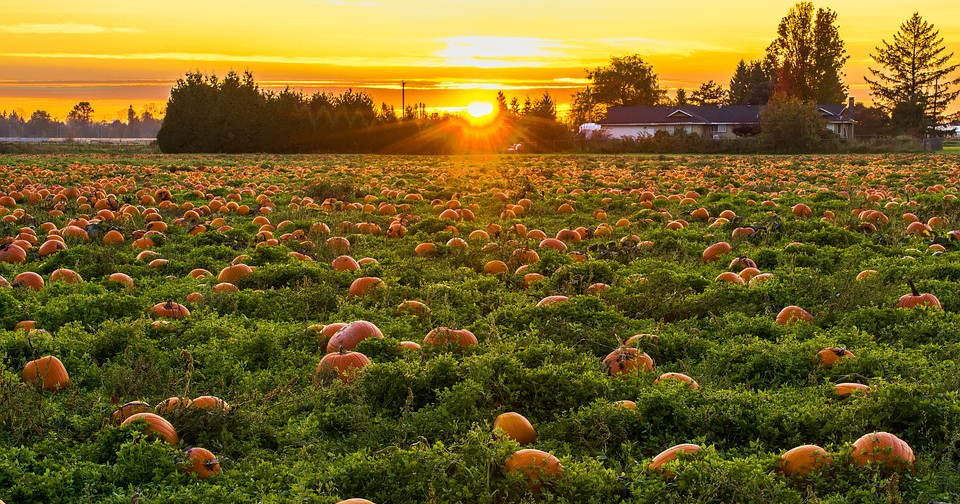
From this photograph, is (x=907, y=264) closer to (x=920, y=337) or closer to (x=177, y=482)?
(x=920, y=337)

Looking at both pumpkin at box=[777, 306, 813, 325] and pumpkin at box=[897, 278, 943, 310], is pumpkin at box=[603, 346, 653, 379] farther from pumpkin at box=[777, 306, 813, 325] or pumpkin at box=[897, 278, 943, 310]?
pumpkin at box=[897, 278, 943, 310]

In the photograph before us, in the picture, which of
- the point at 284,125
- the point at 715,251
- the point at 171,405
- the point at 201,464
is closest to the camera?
the point at 201,464

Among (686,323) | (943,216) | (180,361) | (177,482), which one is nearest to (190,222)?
(180,361)

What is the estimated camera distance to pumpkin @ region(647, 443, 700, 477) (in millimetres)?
3404

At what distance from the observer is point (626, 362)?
4.74 metres

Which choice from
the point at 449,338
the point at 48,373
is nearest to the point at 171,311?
the point at 48,373

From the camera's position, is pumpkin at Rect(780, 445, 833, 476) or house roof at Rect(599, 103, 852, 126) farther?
house roof at Rect(599, 103, 852, 126)

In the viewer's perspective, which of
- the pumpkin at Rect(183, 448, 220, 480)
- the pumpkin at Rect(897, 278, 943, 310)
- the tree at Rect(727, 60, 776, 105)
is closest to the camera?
the pumpkin at Rect(183, 448, 220, 480)

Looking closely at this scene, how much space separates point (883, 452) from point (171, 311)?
4531 mm

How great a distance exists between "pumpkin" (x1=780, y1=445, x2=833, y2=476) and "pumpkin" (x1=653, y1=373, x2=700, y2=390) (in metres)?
0.77

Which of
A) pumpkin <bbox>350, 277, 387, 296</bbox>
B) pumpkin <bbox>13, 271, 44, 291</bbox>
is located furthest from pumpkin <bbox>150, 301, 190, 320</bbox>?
pumpkin <bbox>13, 271, 44, 291</bbox>

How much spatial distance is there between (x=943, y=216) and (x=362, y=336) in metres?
8.43

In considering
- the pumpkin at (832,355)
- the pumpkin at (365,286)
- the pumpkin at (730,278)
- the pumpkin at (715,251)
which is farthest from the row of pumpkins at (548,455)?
the pumpkin at (715,251)

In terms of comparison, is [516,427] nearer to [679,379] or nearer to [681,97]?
[679,379]
